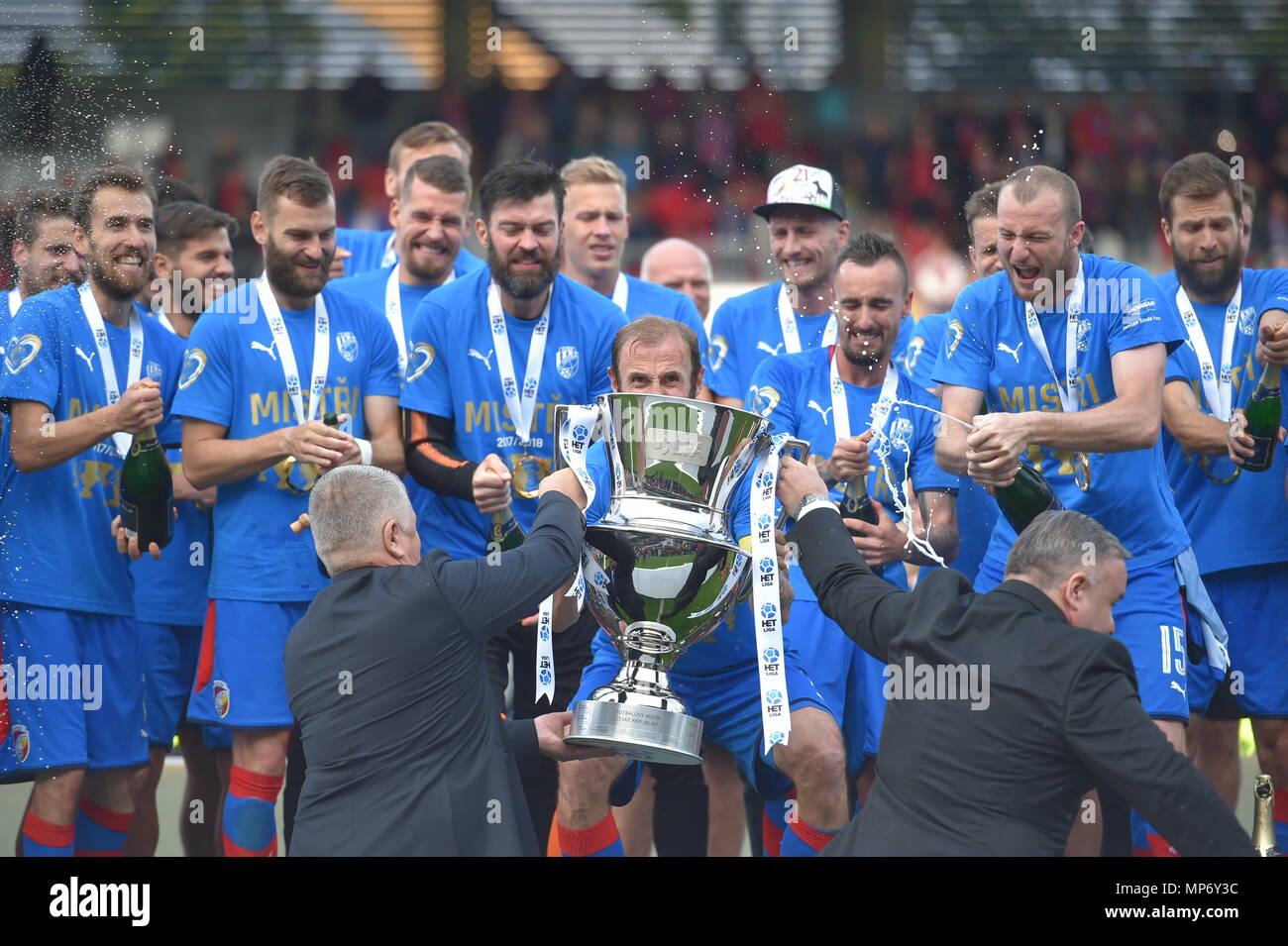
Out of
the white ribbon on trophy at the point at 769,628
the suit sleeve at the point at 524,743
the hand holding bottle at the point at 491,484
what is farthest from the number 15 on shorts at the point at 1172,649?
the hand holding bottle at the point at 491,484

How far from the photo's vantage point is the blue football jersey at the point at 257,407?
16.5ft

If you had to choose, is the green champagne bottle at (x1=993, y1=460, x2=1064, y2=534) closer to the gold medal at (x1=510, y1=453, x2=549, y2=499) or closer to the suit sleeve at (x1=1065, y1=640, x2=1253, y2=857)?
the suit sleeve at (x1=1065, y1=640, x2=1253, y2=857)

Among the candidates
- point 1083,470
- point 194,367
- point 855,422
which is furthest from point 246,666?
point 1083,470

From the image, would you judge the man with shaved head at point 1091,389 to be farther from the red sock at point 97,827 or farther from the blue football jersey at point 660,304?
the red sock at point 97,827

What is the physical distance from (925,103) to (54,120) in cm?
870

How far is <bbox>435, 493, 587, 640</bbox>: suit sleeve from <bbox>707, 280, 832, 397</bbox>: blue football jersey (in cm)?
199

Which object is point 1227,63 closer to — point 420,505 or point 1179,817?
point 420,505

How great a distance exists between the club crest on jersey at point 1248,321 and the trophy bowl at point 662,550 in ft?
6.77

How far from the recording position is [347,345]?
5215 mm

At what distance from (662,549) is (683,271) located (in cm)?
358

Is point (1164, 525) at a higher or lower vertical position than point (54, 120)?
lower

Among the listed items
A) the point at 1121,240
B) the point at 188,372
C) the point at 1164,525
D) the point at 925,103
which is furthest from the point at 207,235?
the point at 925,103

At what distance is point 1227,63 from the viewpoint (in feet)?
49.8

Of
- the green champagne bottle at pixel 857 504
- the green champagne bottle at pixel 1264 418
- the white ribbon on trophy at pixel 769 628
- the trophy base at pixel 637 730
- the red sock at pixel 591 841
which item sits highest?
the green champagne bottle at pixel 1264 418
